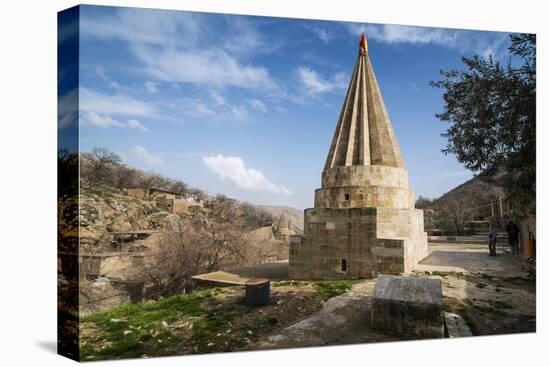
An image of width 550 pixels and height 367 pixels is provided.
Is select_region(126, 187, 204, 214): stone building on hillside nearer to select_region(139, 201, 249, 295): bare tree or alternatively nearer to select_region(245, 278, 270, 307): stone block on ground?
select_region(139, 201, 249, 295): bare tree

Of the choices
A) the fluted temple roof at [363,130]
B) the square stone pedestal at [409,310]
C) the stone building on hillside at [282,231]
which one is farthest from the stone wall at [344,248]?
the stone building on hillside at [282,231]

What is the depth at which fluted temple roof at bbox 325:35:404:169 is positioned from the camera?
8.80 m

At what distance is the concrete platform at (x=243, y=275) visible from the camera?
816 centimetres

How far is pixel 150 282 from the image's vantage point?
10.4 meters

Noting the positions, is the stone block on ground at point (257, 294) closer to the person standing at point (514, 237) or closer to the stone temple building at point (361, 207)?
the stone temple building at point (361, 207)

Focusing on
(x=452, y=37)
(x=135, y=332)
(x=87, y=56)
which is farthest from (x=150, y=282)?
(x=452, y=37)

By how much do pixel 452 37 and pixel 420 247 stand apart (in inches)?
186

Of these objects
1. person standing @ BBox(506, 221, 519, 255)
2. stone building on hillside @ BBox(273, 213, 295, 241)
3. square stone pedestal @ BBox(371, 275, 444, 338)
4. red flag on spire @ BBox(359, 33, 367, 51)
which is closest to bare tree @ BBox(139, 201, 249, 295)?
stone building on hillside @ BBox(273, 213, 295, 241)

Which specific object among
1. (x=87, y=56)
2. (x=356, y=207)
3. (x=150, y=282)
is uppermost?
(x=87, y=56)

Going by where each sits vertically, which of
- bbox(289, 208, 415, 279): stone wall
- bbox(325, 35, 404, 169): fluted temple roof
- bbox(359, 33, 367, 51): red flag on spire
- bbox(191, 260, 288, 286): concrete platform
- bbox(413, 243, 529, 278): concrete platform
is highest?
bbox(359, 33, 367, 51): red flag on spire

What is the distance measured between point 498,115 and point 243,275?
21.3ft

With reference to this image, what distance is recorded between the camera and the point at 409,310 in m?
4.98

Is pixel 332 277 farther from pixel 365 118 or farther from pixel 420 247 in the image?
pixel 365 118

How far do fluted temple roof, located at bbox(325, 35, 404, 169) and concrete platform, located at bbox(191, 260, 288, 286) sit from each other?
3.00 meters
